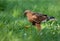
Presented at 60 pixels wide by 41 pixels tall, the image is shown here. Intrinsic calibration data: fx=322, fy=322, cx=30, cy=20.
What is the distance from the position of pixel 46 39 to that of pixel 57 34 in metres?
0.44

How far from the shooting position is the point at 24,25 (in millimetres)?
8305

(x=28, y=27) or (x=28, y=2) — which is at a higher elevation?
(x=28, y=27)

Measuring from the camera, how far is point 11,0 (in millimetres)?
11703

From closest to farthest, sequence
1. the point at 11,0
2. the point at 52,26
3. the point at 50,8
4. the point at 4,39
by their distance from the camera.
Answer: the point at 4,39 → the point at 52,26 → the point at 50,8 → the point at 11,0

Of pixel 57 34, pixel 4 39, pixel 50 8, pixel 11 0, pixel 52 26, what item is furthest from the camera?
pixel 11 0

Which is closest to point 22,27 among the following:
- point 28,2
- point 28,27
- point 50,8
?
point 28,27

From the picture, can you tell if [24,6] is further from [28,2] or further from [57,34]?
[57,34]

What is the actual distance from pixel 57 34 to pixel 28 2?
4.69 metres

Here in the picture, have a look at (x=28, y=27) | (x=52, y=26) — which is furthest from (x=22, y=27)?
(x=52, y=26)

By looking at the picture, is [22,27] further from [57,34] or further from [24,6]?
[24,6]

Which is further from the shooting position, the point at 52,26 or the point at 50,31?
the point at 52,26

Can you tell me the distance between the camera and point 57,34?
7191mm

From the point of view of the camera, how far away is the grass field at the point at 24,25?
686 centimetres

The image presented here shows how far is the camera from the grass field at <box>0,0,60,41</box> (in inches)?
270
